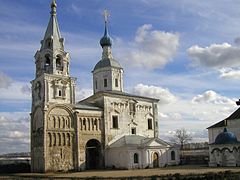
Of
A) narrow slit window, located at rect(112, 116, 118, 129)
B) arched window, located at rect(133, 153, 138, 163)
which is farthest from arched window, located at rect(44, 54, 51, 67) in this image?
arched window, located at rect(133, 153, 138, 163)

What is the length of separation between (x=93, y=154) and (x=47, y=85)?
1128cm

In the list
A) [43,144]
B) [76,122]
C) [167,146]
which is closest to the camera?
[43,144]

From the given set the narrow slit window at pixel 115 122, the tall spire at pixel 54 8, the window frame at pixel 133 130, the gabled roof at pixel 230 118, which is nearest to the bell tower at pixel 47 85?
the tall spire at pixel 54 8

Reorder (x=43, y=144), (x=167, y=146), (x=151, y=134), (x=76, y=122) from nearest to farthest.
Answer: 1. (x=43, y=144)
2. (x=76, y=122)
3. (x=167, y=146)
4. (x=151, y=134)

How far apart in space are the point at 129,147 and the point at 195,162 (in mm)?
12861

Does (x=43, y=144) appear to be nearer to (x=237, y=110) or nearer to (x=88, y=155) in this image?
(x=88, y=155)

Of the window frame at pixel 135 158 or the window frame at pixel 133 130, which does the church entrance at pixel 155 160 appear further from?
the window frame at pixel 133 130

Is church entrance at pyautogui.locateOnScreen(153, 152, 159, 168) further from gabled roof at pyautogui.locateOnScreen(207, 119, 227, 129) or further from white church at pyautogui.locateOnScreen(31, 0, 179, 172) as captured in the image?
gabled roof at pyautogui.locateOnScreen(207, 119, 227, 129)

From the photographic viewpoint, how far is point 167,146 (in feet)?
148

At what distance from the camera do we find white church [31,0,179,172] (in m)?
39.9

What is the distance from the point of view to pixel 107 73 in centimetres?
4922

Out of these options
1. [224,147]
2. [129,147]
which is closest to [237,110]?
[224,147]

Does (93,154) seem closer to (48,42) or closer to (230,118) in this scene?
(48,42)

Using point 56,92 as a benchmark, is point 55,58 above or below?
above
